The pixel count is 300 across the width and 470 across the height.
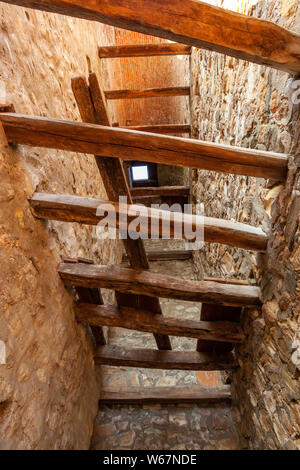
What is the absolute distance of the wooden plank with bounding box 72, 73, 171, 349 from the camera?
3.27ft

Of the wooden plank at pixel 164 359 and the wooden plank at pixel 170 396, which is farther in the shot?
the wooden plank at pixel 170 396

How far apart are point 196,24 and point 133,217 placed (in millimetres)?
914

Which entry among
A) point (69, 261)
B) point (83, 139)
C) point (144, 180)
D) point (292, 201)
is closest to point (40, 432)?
point (69, 261)

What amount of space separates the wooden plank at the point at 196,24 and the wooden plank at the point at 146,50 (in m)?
3.56

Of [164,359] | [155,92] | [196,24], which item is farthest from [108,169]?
[155,92]

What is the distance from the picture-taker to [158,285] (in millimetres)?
1739

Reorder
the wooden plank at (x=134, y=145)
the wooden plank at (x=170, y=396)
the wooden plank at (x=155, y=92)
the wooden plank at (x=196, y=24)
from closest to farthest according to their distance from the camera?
the wooden plank at (x=196, y=24) → the wooden plank at (x=134, y=145) → the wooden plank at (x=170, y=396) → the wooden plank at (x=155, y=92)

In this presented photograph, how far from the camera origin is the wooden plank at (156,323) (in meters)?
2.04

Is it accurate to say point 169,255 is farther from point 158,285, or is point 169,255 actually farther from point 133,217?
point 133,217

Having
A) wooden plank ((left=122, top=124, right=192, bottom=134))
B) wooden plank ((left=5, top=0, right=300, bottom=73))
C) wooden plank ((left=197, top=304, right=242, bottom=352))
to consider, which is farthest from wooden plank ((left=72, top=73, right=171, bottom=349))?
wooden plank ((left=122, top=124, right=192, bottom=134))

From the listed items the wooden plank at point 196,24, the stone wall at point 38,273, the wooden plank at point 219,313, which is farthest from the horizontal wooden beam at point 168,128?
the wooden plank at point 196,24

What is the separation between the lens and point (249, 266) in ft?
6.29

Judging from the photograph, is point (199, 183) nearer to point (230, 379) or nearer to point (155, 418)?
point (230, 379)

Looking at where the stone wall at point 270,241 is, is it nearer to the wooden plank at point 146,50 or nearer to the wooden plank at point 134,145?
the wooden plank at point 134,145
